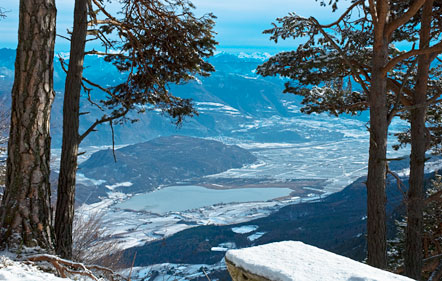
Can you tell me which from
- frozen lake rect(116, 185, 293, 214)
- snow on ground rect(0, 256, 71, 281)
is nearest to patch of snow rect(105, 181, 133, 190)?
frozen lake rect(116, 185, 293, 214)

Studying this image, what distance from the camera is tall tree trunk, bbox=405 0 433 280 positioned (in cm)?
814

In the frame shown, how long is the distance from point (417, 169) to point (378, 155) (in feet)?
7.60

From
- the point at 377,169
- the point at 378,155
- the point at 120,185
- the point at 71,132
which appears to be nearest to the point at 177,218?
the point at 120,185

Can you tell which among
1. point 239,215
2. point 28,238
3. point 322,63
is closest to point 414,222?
point 322,63

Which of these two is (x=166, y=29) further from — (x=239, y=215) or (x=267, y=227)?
(x=239, y=215)

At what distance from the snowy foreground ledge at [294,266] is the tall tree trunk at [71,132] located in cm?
331

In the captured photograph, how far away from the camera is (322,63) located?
7223 millimetres

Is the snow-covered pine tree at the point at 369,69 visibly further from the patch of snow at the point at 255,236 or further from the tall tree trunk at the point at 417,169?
the patch of snow at the point at 255,236

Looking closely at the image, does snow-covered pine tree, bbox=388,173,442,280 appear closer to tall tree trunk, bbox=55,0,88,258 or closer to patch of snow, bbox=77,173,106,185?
tall tree trunk, bbox=55,0,88,258

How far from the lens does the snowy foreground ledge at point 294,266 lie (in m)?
2.09

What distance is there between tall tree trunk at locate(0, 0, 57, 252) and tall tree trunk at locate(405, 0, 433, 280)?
6895 millimetres

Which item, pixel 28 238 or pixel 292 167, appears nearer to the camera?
pixel 28 238

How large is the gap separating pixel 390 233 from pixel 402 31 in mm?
20913

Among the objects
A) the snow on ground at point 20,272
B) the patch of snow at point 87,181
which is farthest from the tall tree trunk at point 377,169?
the patch of snow at point 87,181
